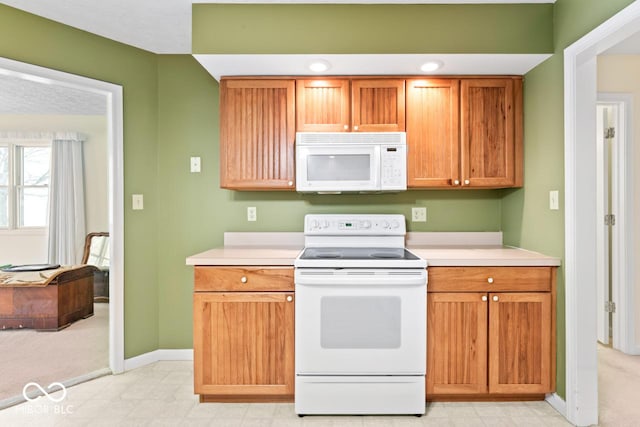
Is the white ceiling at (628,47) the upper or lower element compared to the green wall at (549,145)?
upper

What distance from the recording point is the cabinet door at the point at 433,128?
2422 millimetres

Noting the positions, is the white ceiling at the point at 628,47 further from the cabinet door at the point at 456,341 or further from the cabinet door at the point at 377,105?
the cabinet door at the point at 456,341

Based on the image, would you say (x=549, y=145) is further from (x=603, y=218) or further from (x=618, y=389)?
(x=618, y=389)

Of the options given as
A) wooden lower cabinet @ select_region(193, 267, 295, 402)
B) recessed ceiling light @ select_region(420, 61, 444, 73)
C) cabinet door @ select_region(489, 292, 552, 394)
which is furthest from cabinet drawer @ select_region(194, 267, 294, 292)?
recessed ceiling light @ select_region(420, 61, 444, 73)

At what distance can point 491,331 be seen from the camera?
207 centimetres

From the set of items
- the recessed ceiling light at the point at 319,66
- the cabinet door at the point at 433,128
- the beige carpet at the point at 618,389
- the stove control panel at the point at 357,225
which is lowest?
the beige carpet at the point at 618,389

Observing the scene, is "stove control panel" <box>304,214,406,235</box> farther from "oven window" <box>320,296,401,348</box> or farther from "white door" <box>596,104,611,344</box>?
"white door" <box>596,104,611,344</box>

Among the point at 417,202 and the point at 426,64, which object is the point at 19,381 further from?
the point at 426,64

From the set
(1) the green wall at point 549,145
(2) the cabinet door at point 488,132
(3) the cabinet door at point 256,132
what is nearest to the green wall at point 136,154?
(3) the cabinet door at point 256,132

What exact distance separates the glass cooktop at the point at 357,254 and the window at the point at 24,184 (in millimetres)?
4421

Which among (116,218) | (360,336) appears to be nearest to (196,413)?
(360,336)

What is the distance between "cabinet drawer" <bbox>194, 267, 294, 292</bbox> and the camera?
82.0 inches

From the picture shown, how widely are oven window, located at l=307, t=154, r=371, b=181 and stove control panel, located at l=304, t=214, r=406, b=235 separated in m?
0.36

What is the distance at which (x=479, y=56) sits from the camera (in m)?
2.16
